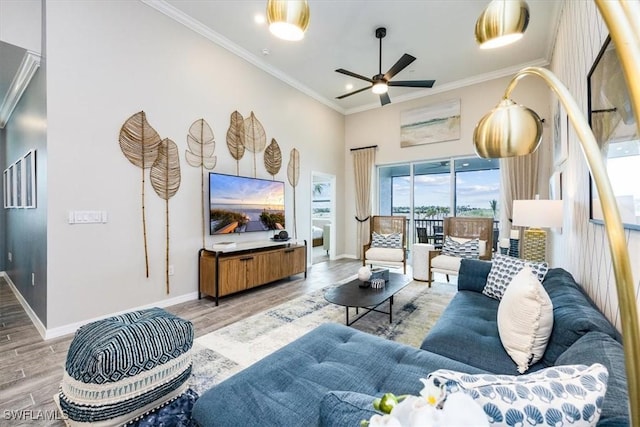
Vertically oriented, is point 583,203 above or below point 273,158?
below

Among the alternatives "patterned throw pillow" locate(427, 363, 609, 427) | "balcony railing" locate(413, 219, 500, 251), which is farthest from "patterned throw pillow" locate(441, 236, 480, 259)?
"patterned throw pillow" locate(427, 363, 609, 427)

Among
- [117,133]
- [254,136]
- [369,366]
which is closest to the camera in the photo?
[369,366]

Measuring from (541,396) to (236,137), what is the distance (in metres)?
4.34

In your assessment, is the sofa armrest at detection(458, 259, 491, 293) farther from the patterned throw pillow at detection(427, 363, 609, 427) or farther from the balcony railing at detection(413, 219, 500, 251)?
the balcony railing at detection(413, 219, 500, 251)

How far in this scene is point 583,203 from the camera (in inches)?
82.2

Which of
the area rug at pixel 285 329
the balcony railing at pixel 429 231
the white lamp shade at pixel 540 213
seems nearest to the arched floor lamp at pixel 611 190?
the area rug at pixel 285 329

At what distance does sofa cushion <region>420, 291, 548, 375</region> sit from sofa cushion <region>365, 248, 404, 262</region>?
8.30 ft

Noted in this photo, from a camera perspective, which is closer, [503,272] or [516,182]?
[503,272]

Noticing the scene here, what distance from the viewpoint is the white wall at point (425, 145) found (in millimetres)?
4754

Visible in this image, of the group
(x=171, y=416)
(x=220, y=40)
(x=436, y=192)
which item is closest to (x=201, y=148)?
(x=220, y=40)

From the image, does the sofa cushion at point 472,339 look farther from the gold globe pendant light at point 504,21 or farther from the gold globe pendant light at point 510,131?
the gold globe pendant light at point 504,21

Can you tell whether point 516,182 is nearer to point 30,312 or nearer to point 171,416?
point 171,416

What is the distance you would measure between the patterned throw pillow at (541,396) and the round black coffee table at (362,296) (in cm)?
182

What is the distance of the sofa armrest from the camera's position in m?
2.62
